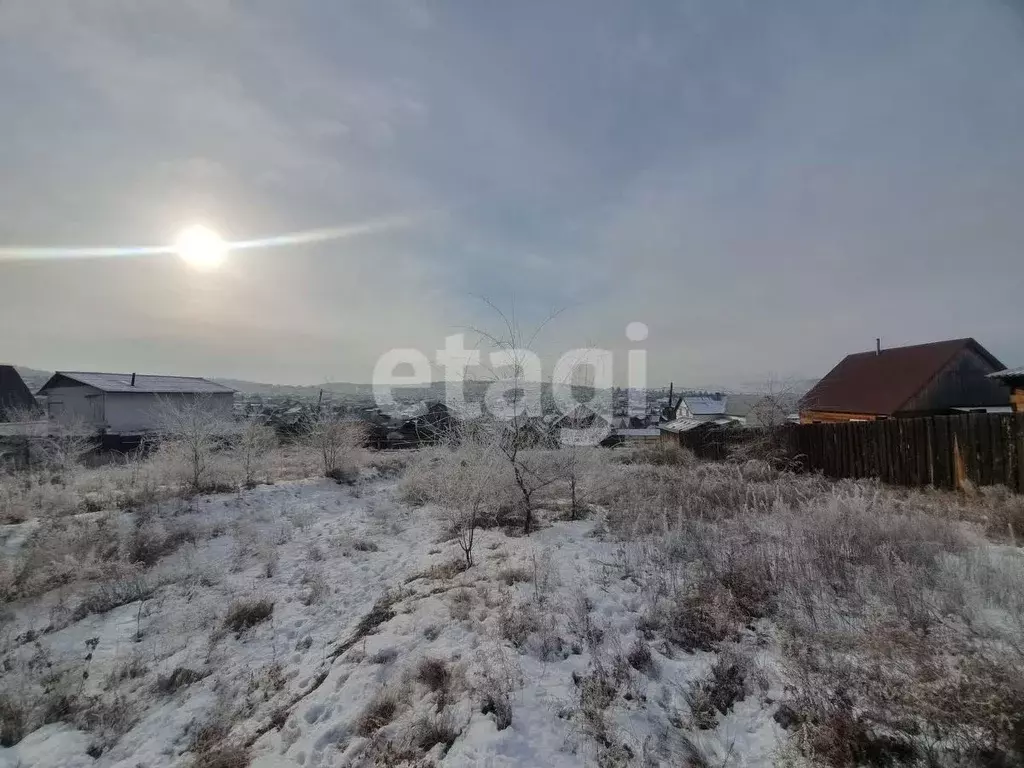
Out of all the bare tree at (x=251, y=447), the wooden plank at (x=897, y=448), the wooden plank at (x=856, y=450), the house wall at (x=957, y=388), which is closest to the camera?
the wooden plank at (x=897, y=448)

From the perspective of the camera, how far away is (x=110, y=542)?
843cm

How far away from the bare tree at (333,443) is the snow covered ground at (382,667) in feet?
27.0

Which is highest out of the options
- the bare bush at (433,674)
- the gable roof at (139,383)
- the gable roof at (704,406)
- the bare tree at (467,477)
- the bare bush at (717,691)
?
the gable roof at (139,383)

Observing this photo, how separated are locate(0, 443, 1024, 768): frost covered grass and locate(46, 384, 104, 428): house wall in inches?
906

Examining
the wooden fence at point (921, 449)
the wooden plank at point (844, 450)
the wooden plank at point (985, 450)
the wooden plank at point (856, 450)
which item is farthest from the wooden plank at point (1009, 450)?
the wooden plank at point (844, 450)

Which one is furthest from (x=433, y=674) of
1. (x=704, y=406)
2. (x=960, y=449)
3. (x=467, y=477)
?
(x=704, y=406)

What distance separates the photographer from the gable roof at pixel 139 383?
89.0 ft

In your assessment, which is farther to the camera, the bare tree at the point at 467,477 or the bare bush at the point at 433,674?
the bare tree at the point at 467,477

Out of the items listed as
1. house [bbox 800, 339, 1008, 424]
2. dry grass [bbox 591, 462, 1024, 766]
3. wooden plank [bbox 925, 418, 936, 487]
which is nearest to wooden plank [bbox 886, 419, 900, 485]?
wooden plank [bbox 925, 418, 936, 487]

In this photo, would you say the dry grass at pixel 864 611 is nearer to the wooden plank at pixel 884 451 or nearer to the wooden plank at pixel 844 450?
the wooden plank at pixel 884 451

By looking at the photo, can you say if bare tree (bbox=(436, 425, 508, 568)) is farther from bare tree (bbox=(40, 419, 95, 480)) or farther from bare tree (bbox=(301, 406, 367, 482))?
bare tree (bbox=(40, 419, 95, 480))

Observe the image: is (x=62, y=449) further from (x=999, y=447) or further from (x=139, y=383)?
(x=999, y=447)

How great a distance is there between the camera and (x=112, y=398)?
26891 millimetres

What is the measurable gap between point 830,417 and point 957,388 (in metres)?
4.14
